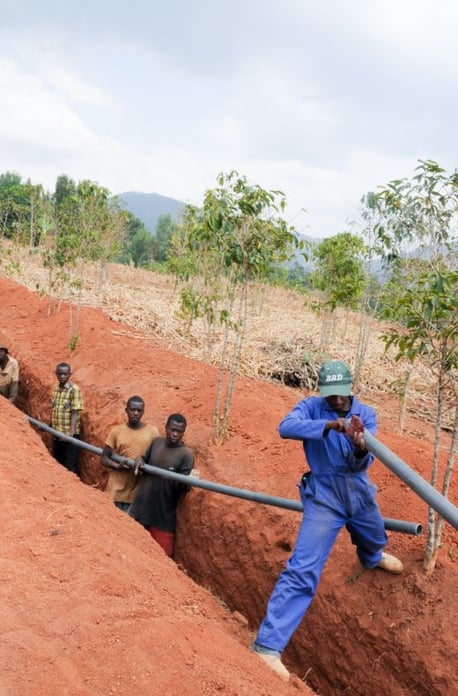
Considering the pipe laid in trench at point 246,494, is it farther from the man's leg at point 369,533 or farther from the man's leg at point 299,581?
the man's leg at point 299,581

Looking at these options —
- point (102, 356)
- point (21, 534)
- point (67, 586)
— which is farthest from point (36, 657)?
point (102, 356)

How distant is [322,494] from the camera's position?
395 centimetres

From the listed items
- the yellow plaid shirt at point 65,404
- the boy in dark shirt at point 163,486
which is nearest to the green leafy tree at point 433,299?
the boy in dark shirt at point 163,486

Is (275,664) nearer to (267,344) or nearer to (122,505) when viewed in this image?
(122,505)

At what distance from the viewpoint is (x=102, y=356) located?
10.7 m

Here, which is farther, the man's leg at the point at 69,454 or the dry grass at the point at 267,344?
the dry grass at the point at 267,344

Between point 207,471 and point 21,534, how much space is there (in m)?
3.30

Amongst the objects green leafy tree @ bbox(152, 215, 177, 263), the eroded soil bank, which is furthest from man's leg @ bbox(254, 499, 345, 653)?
green leafy tree @ bbox(152, 215, 177, 263)

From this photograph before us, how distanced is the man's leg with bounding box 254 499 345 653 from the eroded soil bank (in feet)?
0.72

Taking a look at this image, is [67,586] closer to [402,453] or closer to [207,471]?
[207,471]

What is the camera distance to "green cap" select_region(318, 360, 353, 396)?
3785 millimetres

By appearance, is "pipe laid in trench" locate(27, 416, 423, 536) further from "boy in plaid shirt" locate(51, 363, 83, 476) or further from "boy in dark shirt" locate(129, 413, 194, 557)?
"boy in plaid shirt" locate(51, 363, 83, 476)

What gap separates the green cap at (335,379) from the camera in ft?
12.4

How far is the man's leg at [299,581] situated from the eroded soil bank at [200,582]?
0.72 feet
